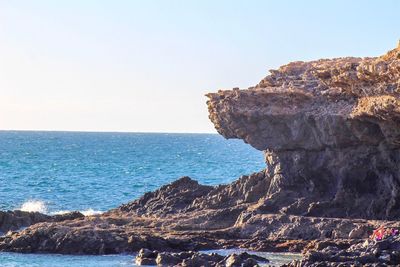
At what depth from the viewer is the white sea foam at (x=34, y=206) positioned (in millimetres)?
69606

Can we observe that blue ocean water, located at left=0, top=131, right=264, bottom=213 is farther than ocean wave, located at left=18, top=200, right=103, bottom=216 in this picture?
Yes

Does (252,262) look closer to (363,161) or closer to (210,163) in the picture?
(363,161)

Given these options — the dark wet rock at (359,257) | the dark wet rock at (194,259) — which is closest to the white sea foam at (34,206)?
the dark wet rock at (194,259)

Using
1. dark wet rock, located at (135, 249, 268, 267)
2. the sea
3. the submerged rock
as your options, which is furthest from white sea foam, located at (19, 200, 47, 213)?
dark wet rock, located at (135, 249, 268, 267)

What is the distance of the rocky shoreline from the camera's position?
4175cm

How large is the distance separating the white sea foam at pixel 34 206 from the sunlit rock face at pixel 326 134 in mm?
22854

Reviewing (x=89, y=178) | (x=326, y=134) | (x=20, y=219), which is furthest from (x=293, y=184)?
(x=89, y=178)

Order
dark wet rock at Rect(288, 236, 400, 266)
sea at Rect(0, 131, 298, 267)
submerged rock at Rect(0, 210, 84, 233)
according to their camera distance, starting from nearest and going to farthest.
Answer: dark wet rock at Rect(288, 236, 400, 266)
sea at Rect(0, 131, 298, 267)
submerged rock at Rect(0, 210, 84, 233)

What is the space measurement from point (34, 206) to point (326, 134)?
3111 cm

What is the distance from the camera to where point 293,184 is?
1877 inches

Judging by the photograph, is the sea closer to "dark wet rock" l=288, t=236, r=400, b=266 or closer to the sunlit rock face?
"dark wet rock" l=288, t=236, r=400, b=266

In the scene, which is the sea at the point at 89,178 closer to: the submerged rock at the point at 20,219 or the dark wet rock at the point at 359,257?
the dark wet rock at the point at 359,257

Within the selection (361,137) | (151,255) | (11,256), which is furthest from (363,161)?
(11,256)

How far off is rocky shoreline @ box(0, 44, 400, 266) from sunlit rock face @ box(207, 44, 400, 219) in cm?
5
